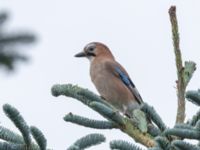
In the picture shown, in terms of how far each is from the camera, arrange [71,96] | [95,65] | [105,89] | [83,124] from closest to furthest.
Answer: [83,124] → [71,96] → [105,89] → [95,65]

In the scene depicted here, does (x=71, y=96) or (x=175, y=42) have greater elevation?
(x=175, y=42)

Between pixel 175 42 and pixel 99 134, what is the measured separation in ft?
3.01

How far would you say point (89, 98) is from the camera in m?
Result: 3.35

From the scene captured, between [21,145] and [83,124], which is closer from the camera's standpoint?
[21,145]

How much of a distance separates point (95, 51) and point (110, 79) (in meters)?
1.32

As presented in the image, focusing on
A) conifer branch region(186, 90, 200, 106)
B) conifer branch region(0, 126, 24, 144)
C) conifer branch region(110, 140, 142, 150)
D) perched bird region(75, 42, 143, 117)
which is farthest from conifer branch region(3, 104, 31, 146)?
→ perched bird region(75, 42, 143, 117)

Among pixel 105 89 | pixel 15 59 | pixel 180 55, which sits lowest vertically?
pixel 15 59

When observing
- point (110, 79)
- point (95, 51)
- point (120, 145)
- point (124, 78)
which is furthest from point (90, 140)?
point (95, 51)

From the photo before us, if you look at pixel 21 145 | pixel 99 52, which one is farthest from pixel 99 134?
pixel 99 52

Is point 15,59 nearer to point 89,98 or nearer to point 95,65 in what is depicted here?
point 89,98

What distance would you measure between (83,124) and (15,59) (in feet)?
2.34

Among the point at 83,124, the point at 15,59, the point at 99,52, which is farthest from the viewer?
the point at 99,52

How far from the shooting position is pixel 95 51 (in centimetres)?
970

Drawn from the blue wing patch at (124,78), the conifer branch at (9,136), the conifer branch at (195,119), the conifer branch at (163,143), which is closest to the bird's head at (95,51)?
the blue wing patch at (124,78)
